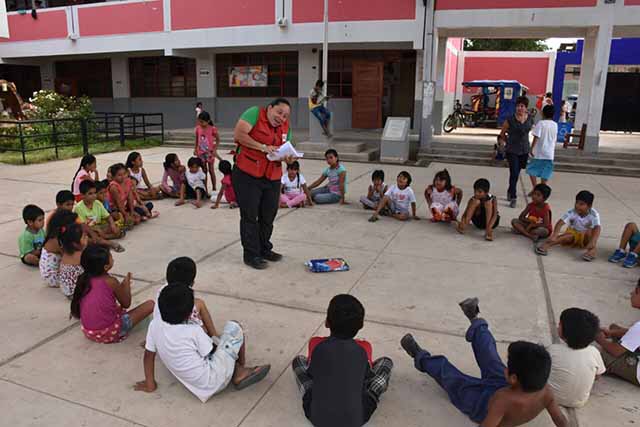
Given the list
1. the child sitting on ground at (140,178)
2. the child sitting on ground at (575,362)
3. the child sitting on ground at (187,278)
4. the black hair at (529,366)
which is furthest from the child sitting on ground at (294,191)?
the black hair at (529,366)

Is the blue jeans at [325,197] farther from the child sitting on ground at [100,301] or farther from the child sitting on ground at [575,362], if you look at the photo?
the child sitting on ground at [575,362]

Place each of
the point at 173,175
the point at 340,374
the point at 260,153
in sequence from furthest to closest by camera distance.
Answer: the point at 173,175 → the point at 260,153 → the point at 340,374

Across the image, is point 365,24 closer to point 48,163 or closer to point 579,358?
point 48,163

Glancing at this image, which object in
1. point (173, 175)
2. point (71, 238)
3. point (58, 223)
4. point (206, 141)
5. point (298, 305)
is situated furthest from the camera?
point (206, 141)

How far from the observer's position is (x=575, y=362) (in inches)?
109

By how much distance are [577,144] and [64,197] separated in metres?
12.2

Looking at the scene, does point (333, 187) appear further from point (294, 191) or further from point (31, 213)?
point (31, 213)

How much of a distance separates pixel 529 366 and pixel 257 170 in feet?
9.78

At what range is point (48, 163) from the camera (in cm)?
1127

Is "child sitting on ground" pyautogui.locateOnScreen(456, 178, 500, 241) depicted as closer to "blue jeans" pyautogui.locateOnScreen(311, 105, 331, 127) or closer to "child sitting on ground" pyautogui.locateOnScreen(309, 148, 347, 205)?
"child sitting on ground" pyautogui.locateOnScreen(309, 148, 347, 205)

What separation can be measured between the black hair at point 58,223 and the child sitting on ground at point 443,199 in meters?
4.29

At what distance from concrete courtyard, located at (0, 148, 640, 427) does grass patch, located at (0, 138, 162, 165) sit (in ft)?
13.7

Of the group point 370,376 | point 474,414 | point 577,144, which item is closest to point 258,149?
point 370,376

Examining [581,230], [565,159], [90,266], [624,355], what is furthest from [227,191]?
[565,159]
